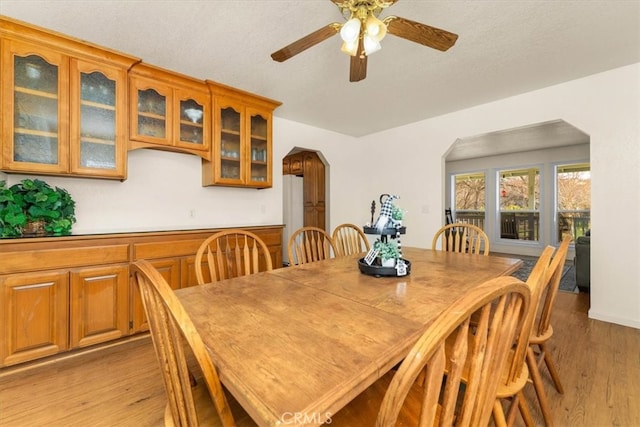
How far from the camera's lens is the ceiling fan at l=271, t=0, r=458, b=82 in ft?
4.42

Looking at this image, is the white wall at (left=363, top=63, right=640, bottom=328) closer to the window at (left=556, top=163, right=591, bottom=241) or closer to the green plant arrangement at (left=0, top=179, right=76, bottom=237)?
the window at (left=556, top=163, right=591, bottom=241)

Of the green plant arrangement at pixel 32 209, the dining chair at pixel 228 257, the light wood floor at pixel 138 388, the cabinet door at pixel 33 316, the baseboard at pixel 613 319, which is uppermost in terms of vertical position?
the green plant arrangement at pixel 32 209

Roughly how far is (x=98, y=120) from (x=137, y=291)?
1.37 meters

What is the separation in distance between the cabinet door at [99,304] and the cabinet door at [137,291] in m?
0.05

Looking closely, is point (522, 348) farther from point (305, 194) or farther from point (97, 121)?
point (305, 194)

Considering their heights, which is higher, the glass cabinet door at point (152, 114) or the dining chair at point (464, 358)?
the glass cabinet door at point (152, 114)

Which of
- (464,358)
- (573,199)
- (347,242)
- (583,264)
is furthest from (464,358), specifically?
(573,199)

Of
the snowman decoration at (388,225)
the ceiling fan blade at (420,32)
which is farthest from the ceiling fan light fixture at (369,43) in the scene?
the snowman decoration at (388,225)

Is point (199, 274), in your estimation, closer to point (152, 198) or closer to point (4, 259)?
point (4, 259)

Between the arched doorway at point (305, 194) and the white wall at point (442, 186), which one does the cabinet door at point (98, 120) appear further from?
the arched doorway at point (305, 194)

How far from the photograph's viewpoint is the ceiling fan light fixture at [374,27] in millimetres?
1341

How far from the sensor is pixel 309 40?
1.52 meters

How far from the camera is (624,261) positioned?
98.0 inches

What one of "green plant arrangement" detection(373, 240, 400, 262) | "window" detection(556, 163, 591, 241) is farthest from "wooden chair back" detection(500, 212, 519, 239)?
"green plant arrangement" detection(373, 240, 400, 262)
